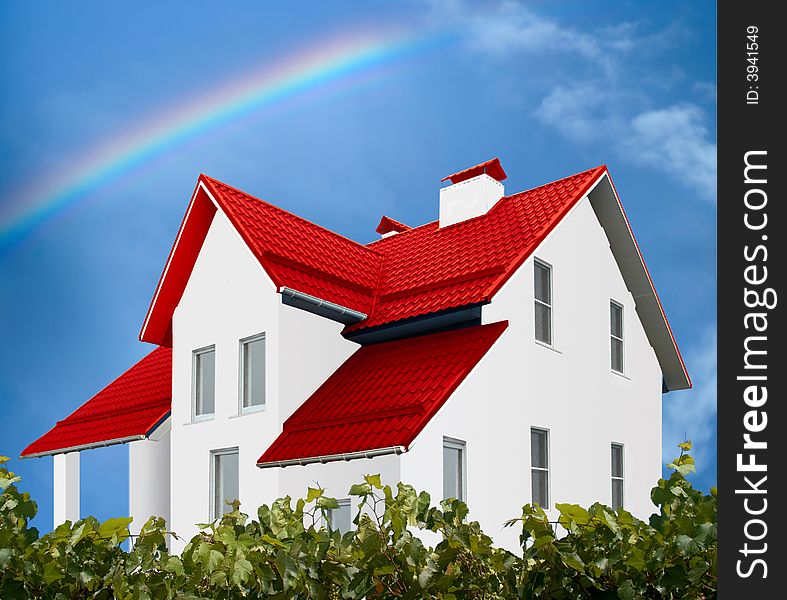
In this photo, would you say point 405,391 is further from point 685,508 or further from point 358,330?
point 685,508

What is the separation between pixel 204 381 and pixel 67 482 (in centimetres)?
509

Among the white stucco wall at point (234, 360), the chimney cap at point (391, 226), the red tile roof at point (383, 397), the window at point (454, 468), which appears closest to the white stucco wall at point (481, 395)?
the white stucco wall at point (234, 360)

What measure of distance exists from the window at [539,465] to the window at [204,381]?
5678 millimetres

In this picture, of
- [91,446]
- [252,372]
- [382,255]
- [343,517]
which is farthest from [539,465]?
[91,446]

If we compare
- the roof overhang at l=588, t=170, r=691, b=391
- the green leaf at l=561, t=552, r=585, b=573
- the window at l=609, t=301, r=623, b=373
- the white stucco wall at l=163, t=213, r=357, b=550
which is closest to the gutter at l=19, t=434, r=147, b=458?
the white stucco wall at l=163, t=213, r=357, b=550

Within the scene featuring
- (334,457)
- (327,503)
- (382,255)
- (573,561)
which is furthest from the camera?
(382,255)

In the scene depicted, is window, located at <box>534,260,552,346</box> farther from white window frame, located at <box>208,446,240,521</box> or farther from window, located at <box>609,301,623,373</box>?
white window frame, located at <box>208,446,240,521</box>

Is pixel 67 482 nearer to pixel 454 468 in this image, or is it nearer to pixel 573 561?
pixel 454 468

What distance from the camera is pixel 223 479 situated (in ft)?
53.5

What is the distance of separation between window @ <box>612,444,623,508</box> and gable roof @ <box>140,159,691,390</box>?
3.16 metres

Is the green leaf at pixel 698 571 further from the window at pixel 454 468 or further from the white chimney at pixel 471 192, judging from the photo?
the white chimney at pixel 471 192

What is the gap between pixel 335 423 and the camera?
14.3 meters
